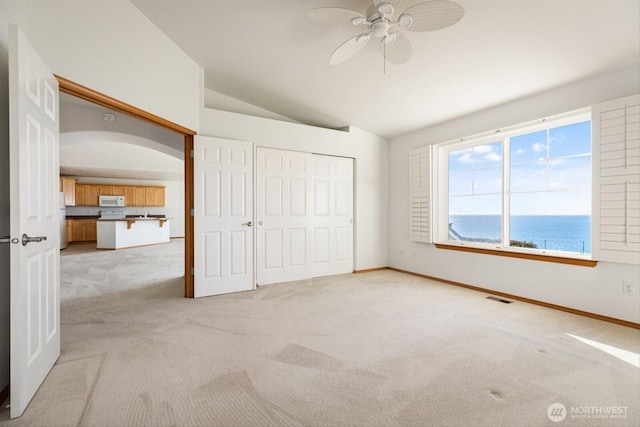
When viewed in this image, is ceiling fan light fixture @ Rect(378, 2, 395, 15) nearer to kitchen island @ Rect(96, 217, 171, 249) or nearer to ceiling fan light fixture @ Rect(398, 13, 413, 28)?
ceiling fan light fixture @ Rect(398, 13, 413, 28)

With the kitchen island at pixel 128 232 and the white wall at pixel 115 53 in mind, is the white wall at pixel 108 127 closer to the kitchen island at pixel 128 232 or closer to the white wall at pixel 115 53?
the white wall at pixel 115 53

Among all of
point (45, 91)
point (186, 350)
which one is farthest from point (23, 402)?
point (45, 91)

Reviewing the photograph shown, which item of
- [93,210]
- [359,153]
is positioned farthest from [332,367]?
[93,210]

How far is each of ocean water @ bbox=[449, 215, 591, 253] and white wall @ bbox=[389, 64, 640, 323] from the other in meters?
0.31

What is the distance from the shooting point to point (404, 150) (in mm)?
5531

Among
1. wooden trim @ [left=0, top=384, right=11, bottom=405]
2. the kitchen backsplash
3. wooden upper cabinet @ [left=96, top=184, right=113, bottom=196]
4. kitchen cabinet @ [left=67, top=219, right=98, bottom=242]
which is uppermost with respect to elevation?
wooden upper cabinet @ [left=96, top=184, right=113, bottom=196]

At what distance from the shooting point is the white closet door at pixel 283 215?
458 centimetres

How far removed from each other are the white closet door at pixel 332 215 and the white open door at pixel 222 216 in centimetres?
125

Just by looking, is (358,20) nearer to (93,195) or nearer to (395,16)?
(395,16)

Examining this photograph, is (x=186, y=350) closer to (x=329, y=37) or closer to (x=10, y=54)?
(x=10, y=54)

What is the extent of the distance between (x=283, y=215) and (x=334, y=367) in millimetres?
2895

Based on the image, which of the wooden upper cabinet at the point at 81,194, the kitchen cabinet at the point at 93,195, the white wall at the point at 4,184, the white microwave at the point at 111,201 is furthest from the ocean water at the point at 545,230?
the wooden upper cabinet at the point at 81,194

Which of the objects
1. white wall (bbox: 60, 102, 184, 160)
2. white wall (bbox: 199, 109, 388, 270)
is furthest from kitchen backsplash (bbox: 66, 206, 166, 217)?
white wall (bbox: 199, 109, 388, 270)

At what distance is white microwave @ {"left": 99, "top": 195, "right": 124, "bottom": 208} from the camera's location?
1060cm
